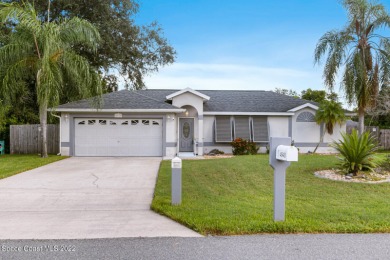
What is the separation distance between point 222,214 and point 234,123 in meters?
14.1

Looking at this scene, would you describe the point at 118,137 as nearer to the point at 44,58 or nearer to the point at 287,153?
the point at 44,58

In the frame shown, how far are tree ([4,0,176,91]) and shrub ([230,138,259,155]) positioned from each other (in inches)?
429

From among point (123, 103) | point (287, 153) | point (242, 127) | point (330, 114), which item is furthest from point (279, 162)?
point (330, 114)

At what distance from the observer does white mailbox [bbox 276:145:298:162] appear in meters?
4.99

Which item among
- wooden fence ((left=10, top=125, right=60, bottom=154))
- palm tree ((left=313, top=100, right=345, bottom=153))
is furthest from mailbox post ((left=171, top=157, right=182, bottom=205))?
wooden fence ((left=10, top=125, right=60, bottom=154))

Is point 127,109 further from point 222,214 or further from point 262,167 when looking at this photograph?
point 222,214

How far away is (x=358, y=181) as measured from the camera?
9266 mm

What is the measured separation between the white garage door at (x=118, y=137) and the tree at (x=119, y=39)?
286 inches

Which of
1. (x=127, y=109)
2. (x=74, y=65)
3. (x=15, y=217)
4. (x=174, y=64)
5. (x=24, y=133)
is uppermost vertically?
(x=174, y=64)

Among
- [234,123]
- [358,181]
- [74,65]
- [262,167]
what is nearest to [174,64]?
[234,123]

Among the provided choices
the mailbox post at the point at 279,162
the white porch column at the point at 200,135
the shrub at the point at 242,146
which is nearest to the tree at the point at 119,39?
the white porch column at the point at 200,135

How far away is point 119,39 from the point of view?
2430 cm

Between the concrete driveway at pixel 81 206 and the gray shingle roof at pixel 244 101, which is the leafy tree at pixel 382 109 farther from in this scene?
the concrete driveway at pixel 81 206

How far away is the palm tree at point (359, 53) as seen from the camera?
1783cm
